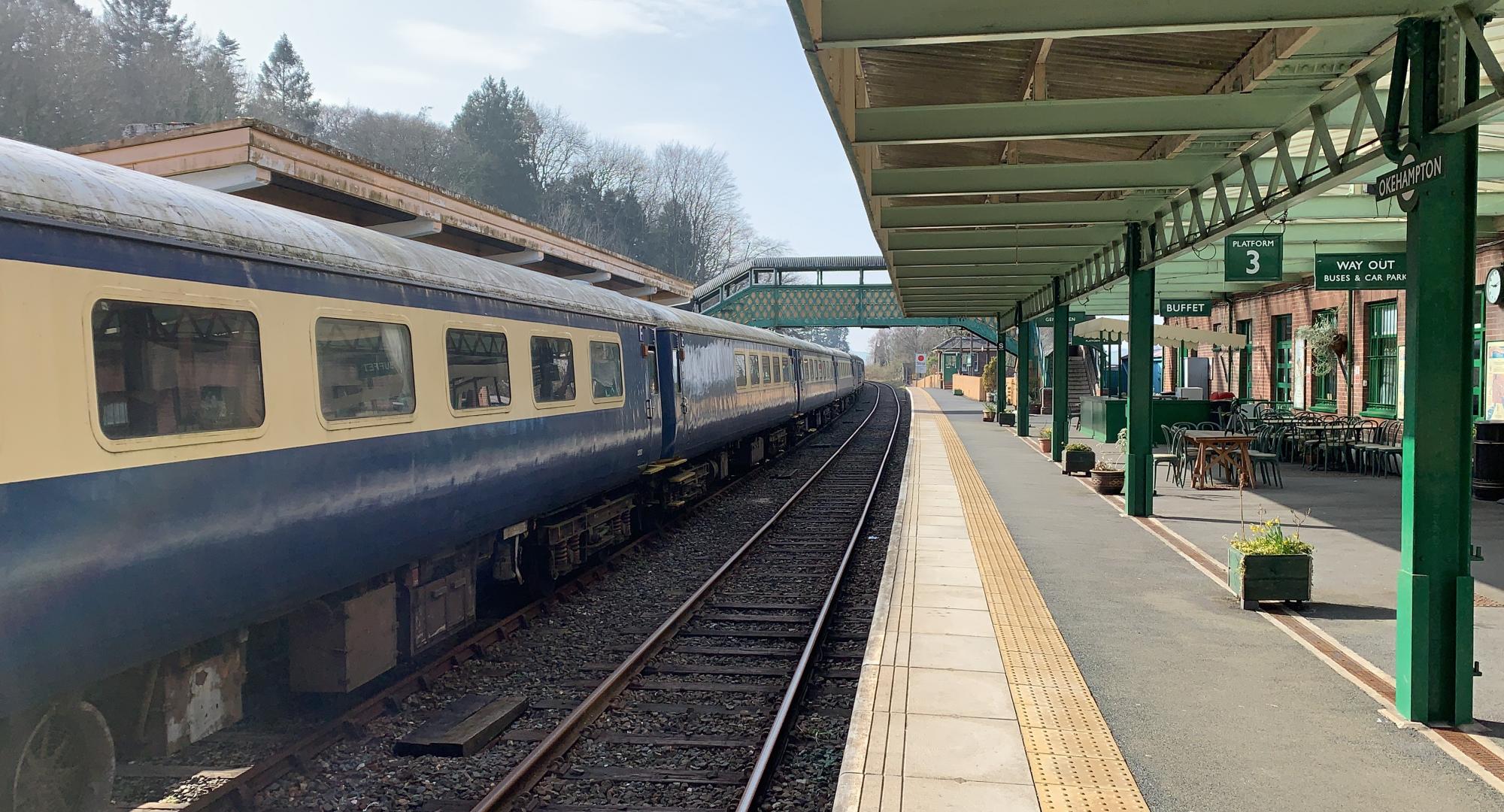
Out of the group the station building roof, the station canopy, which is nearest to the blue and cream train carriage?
the station canopy

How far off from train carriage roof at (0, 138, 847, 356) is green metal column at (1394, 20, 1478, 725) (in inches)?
224

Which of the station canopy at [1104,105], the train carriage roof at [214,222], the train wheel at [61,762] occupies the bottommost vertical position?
the train wheel at [61,762]

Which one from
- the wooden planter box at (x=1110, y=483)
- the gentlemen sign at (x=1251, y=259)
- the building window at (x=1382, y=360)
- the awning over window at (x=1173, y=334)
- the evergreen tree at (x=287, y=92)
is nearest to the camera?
the gentlemen sign at (x=1251, y=259)

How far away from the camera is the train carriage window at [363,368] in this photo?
5.32 metres

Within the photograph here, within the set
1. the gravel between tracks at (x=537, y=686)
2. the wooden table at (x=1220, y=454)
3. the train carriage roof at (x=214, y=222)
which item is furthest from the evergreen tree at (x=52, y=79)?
the wooden table at (x=1220, y=454)

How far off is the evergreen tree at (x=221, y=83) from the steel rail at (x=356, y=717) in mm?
49751

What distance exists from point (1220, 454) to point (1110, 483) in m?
1.88

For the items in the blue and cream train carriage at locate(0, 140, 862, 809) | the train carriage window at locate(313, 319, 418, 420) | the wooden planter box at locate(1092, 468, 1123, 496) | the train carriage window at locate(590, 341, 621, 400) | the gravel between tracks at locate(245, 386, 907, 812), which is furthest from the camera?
the wooden planter box at locate(1092, 468, 1123, 496)

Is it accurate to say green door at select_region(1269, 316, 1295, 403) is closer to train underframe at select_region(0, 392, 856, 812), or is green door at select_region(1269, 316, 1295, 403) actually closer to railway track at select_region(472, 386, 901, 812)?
railway track at select_region(472, 386, 901, 812)

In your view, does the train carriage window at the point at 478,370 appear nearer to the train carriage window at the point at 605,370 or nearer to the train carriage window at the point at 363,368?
the train carriage window at the point at 363,368

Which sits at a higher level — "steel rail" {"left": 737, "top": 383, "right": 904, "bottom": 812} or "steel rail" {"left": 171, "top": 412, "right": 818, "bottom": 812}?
"steel rail" {"left": 171, "top": 412, "right": 818, "bottom": 812}

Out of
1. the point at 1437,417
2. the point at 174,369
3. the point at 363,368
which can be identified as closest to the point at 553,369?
the point at 363,368

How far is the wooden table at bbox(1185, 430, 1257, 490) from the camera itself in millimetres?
13883

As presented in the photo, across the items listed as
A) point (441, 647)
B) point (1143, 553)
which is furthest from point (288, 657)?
point (1143, 553)
